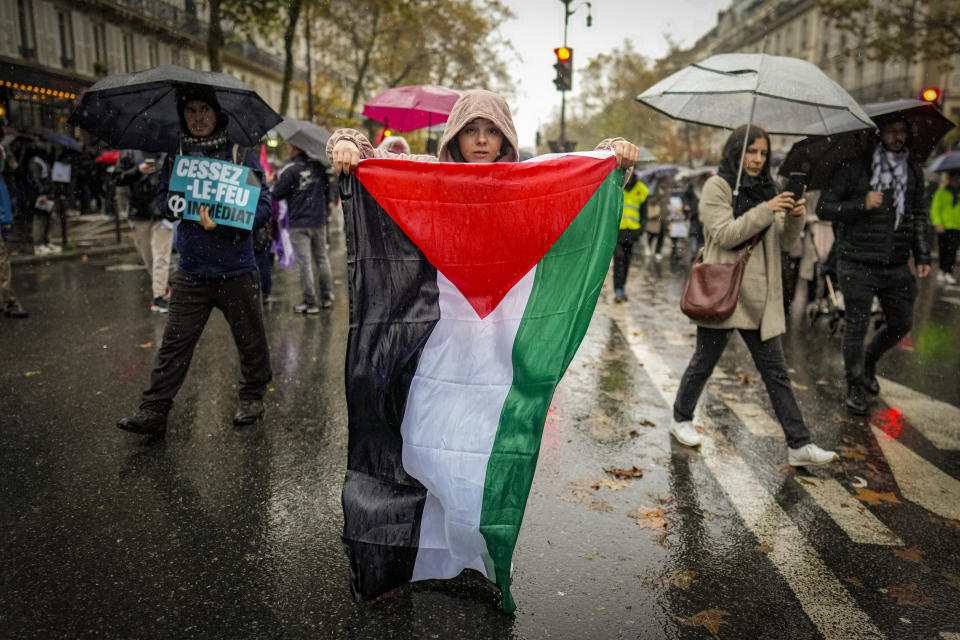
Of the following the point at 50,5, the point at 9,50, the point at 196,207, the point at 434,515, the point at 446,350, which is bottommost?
the point at 434,515

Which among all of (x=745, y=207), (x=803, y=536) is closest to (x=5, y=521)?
(x=803, y=536)

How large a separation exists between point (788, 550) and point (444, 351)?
76.9 inches

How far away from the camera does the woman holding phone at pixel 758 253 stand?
4.48 m

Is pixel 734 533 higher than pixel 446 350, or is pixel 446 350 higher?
pixel 446 350

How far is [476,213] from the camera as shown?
290cm

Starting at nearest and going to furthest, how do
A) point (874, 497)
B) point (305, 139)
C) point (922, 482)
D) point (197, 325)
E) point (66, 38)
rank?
point (874, 497), point (922, 482), point (197, 325), point (305, 139), point (66, 38)

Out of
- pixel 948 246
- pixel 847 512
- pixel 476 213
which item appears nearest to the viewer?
pixel 476 213

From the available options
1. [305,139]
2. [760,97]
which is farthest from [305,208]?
[760,97]

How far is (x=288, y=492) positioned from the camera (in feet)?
13.1

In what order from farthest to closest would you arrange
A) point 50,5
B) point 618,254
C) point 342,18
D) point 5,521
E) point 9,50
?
point 342,18, point 50,5, point 9,50, point 618,254, point 5,521

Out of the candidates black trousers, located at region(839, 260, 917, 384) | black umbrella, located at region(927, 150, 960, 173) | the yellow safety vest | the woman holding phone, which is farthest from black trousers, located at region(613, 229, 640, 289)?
the woman holding phone

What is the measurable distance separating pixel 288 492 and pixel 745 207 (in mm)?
3247

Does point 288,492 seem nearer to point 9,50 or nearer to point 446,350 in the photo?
point 446,350

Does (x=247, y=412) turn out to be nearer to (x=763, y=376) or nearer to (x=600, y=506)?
(x=600, y=506)
